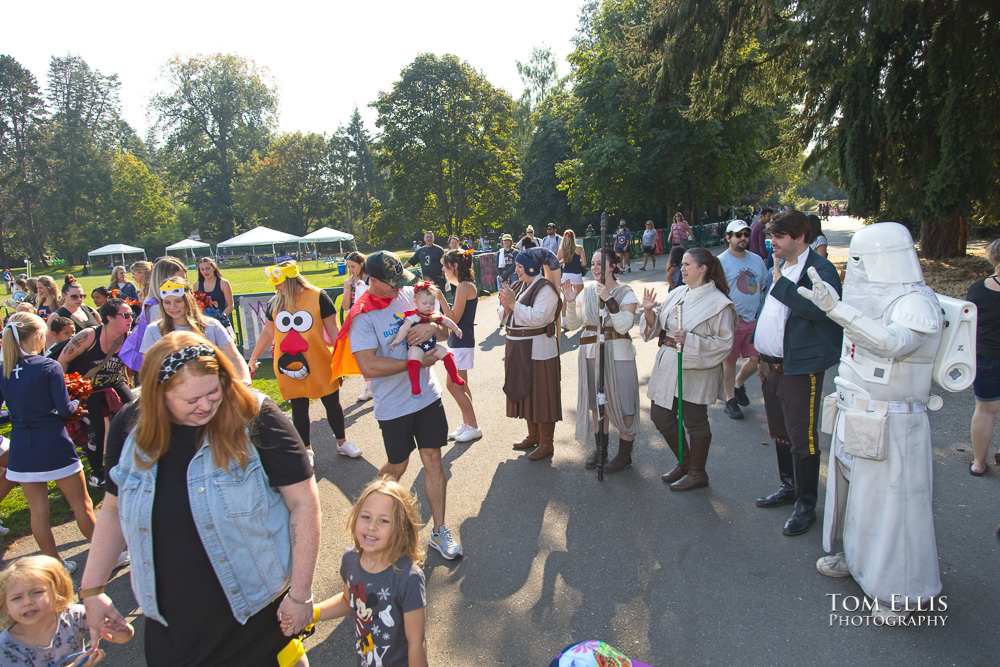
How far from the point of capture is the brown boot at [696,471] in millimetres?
4648

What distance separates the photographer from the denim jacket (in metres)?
1.93

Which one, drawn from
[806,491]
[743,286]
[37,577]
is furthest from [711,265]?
[37,577]

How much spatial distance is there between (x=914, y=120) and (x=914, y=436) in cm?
998

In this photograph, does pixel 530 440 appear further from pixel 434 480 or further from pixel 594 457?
pixel 434 480

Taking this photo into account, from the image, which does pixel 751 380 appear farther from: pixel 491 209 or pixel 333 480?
pixel 491 209

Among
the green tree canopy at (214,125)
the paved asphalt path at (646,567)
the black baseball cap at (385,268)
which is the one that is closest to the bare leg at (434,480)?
the paved asphalt path at (646,567)

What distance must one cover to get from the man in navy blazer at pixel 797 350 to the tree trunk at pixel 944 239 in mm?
12798

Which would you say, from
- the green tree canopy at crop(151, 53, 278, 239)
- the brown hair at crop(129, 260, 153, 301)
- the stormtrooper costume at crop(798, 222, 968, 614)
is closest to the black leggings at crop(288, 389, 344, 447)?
the brown hair at crop(129, 260, 153, 301)

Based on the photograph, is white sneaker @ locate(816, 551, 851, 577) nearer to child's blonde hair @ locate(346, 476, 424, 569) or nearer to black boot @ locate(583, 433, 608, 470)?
black boot @ locate(583, 433, 608, 470)

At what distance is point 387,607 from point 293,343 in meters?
3.22

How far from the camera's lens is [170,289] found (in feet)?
13.7

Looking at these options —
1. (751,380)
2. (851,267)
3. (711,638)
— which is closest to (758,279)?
(751,380)

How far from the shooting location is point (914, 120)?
10.3m

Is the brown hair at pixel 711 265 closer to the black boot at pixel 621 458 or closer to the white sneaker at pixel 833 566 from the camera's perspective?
the black boot at pixel 621 458
